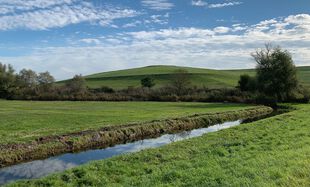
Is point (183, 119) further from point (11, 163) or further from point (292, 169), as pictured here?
point (292, 169)

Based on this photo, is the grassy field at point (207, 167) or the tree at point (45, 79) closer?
the grassy field at point (207, 167)

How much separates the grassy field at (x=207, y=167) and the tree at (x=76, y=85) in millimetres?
63296

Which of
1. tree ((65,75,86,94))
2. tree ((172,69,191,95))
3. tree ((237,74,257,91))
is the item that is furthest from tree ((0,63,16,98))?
tree ((237,74,257,91))

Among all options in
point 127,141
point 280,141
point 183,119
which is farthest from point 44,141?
point 183,119

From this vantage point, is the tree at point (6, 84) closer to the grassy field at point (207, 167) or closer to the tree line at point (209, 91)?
the tree line at point (209, 91)

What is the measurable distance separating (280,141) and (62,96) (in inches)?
2458

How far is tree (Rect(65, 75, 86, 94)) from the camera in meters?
81.3

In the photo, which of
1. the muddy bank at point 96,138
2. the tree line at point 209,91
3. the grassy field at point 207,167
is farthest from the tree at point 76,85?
the grassy field at point 207,167

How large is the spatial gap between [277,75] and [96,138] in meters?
48.8

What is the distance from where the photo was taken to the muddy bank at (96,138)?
20.6 metres

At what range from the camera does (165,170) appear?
47.4 ft

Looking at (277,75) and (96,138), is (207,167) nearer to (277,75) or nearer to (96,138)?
(96,138)

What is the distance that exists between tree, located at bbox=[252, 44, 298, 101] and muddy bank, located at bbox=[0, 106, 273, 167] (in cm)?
2924

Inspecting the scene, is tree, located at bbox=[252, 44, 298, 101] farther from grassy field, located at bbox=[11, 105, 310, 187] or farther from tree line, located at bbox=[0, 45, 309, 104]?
grassy field, located at bbox=[11, 105, 310, 187]
